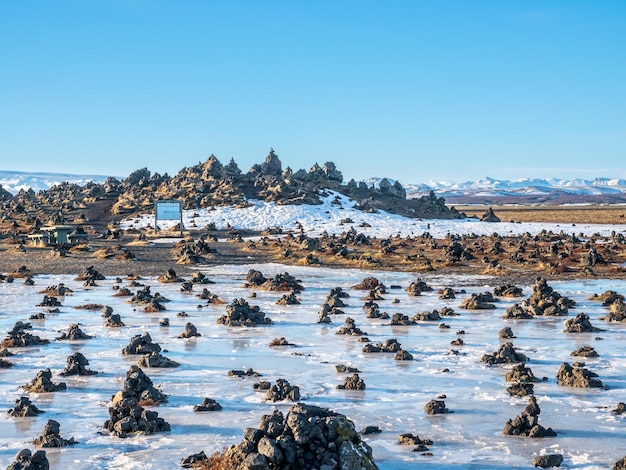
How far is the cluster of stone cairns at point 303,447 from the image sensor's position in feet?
26.7

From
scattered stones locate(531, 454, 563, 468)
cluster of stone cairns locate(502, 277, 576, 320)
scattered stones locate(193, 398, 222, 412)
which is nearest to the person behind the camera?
scattered stones locate(531, 454, 563, 468)

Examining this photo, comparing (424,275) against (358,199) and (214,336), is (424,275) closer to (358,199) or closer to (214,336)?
(214,336)

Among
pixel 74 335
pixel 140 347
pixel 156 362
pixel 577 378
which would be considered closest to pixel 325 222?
pixel 74 335

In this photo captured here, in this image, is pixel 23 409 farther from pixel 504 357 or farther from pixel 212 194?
pixel 212 194

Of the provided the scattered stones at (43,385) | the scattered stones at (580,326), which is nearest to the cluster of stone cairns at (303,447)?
the scattered stones at (43,385)

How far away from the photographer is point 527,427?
1121 cm

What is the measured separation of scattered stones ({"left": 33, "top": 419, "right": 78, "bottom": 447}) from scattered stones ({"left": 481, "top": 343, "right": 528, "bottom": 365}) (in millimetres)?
9112

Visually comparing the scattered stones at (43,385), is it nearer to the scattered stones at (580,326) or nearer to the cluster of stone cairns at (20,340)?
the cluster of stone cairns at (20,340)

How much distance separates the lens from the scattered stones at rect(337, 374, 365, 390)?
13875 mm

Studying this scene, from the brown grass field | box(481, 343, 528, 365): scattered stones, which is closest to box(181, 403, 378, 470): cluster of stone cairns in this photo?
box(481, 343, 528, 365): scattered stones

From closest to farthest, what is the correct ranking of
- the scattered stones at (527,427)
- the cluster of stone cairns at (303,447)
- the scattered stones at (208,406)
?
the cluster of stone cairns at (303,447)
the scattered stones at (527,427)
the scattered stones at (208,406)

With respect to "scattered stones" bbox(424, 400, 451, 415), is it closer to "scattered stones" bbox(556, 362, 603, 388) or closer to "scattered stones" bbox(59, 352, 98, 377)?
"scattered stones" bbox(556, 362, 603, 388)

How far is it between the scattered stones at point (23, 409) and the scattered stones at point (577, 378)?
9582 millimetres

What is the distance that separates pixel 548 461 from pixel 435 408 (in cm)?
273
